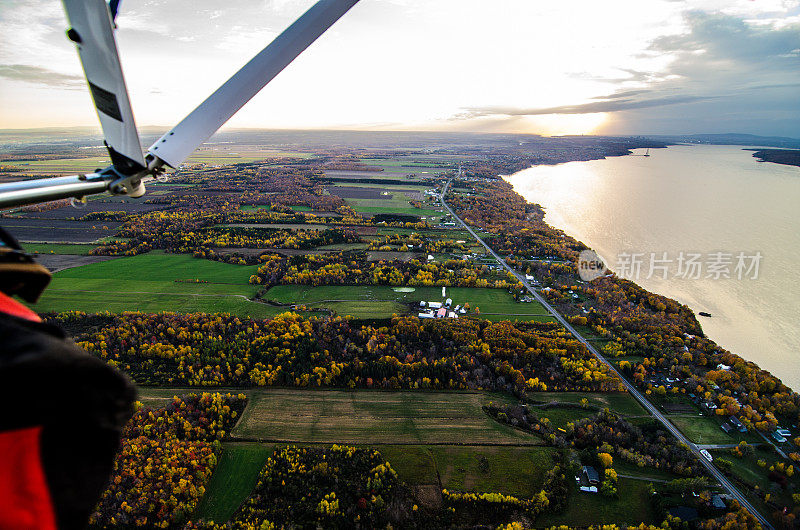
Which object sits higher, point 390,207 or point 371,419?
point 390,207

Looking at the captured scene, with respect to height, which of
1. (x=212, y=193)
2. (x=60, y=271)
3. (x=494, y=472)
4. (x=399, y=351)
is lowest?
(x=494, y=472)

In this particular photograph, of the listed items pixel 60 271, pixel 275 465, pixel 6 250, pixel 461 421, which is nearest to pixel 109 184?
pixel 6 250

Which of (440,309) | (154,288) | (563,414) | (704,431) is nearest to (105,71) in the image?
(563,414)

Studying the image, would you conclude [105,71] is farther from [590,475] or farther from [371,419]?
[590,475]

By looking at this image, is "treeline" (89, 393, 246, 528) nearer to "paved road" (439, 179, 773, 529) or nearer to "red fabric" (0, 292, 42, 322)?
"red fabric" (0, 292, 42, 322)

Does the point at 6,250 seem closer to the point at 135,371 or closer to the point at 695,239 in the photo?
the point at 135,371

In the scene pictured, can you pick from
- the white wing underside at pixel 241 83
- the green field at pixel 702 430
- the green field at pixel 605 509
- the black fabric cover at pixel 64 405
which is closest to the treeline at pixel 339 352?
the green field at pixel 702 430

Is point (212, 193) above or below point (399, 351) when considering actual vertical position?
above
